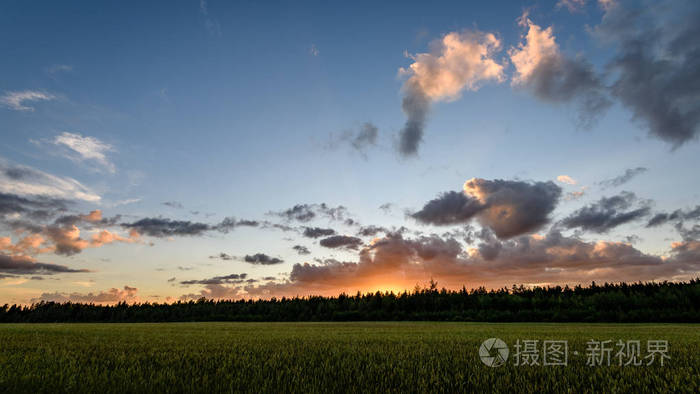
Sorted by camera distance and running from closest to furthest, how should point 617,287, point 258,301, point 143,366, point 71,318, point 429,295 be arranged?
point 143,366 < point 617,287 < point 429,295 < point 258,301 < point 71,318

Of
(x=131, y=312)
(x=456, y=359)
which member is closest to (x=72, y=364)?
(x=456, y=359)

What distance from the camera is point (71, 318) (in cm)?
14350

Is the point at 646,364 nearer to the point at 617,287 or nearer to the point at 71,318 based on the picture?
the point at 617,287

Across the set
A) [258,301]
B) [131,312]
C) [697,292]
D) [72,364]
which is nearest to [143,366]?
[72,364]

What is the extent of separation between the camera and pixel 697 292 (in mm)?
76000

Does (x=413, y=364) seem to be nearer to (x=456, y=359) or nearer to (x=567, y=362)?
(x=456, y=359)

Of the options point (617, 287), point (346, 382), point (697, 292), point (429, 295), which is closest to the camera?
point (346, 382)

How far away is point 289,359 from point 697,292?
103 m

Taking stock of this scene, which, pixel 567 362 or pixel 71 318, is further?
pixel 71 318

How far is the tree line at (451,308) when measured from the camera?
7344 centimetres

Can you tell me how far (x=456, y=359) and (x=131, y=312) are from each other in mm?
158652

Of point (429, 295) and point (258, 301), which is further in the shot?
point (258, 301)

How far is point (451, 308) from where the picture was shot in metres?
97.3

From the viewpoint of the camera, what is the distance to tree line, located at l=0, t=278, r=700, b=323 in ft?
241
